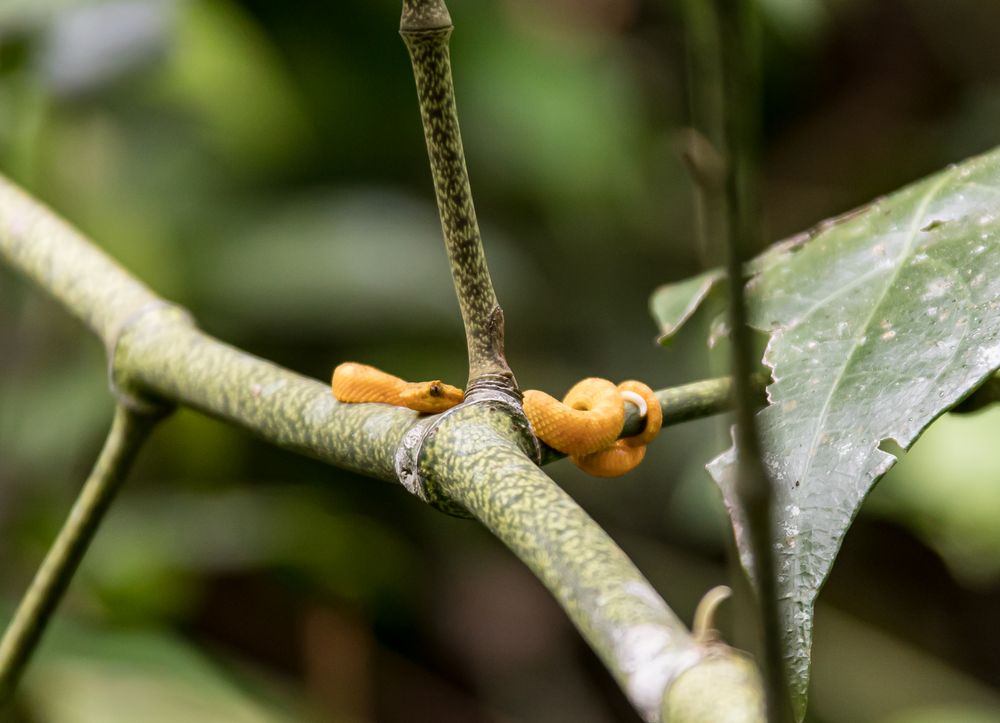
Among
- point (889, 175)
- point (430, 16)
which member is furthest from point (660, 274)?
point (430, 16)

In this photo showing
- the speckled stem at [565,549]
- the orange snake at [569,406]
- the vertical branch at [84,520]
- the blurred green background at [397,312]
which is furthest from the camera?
the blurred green background at [397,312]

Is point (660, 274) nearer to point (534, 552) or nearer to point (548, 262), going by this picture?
point (548, 262)

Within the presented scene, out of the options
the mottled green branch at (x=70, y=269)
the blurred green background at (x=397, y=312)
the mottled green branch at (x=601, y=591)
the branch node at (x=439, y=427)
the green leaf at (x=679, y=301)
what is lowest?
the mottled green branch at (x=601, y=591)

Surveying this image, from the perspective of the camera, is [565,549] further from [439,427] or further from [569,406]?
[569,406]

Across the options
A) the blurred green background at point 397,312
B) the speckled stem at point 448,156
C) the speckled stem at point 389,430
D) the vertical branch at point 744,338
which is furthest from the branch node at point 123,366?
the blurred green background at point 397,312

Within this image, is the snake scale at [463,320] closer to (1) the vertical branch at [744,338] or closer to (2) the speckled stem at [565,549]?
(2) the speckled stem at [565,549]

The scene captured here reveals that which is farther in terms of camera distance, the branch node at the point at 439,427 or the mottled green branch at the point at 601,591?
the branch node at the point at 439,427
